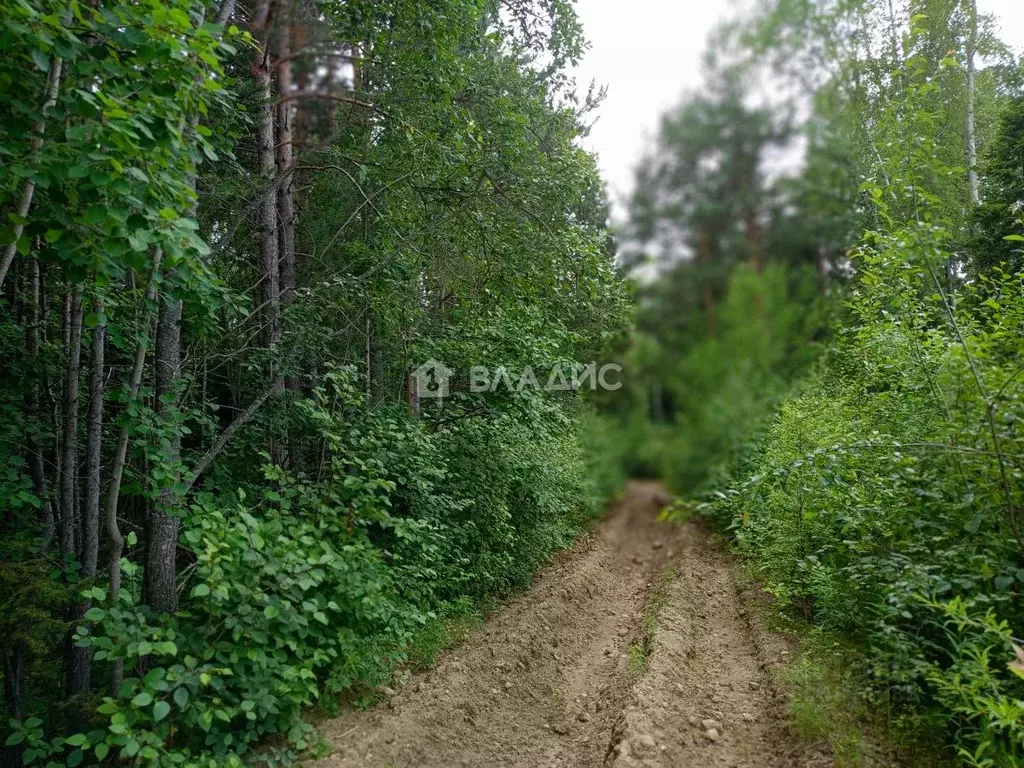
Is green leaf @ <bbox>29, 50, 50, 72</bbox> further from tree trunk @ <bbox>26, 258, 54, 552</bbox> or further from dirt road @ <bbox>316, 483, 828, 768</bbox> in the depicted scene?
dirt road @ <bbox>316, 483, 828, 768</bbox>

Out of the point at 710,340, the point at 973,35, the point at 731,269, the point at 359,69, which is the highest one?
the point at 973,35

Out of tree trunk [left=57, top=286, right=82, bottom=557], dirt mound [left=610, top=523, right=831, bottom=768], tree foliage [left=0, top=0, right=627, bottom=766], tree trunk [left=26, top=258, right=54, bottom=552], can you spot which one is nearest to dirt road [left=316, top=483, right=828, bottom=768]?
dirt mound [left=610, top=523, right=831, bottom=768]

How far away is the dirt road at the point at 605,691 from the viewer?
4.77 m

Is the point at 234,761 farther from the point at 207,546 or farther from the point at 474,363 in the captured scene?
the point at 474,363

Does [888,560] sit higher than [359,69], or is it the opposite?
[359,69]

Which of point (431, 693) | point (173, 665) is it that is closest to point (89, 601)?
point (173, 665)

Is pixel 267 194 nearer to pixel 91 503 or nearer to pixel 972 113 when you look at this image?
pixel 91 503

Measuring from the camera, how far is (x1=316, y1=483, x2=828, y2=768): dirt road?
15.7ft

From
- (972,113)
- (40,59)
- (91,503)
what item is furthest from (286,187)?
(972,113)

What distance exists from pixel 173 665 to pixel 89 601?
129 centimetres

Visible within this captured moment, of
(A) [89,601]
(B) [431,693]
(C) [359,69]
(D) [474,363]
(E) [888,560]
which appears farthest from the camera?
(D) [474,363]

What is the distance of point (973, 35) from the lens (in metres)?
8.32

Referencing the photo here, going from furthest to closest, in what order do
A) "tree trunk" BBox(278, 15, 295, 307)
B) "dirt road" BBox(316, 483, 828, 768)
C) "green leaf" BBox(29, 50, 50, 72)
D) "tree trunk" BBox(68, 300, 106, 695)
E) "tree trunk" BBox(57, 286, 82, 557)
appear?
"tree trunk" BBox(278, 15, 295, 307) → "tree trunk" BBox(57, 286, 82, 557) → "tree trunk" BBox(68, 300, 106, 695) → "dirt road" BBox(316, 483, 828, 768) → "green leaf" BBox(29, 50, 50, 72)

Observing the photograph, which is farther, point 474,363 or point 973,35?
point 973,35
